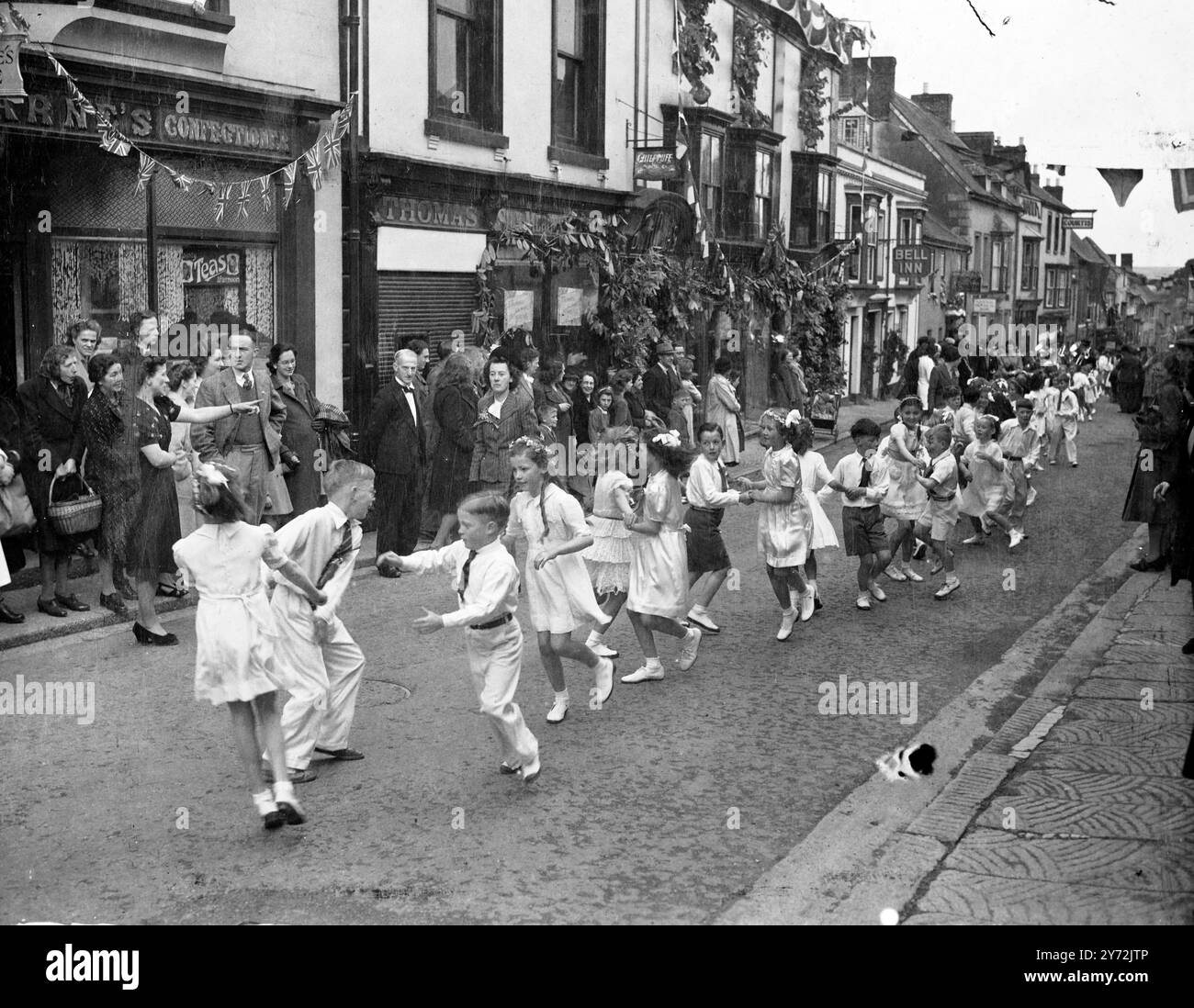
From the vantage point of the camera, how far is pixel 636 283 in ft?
64.1

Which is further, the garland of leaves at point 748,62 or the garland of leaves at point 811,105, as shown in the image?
the garland of leaves at point 811,105

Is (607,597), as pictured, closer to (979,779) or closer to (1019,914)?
(979,779)

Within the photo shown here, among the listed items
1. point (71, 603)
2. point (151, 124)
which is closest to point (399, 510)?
point (71, 603)

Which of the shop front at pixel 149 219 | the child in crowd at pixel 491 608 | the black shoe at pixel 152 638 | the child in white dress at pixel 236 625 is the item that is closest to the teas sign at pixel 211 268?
the shop front at pixel 149 219

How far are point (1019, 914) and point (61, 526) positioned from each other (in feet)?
21.8

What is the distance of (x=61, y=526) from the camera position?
9.20 m

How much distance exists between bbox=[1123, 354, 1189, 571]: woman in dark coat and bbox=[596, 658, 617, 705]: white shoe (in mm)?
5631

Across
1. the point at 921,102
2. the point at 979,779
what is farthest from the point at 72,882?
the point at 921,102

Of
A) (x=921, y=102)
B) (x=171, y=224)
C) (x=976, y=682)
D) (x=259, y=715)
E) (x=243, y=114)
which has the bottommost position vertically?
(x=976, y=682)

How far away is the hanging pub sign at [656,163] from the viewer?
20781mm

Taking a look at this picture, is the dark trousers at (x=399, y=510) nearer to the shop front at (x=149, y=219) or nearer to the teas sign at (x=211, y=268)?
the shop front at (x=149, y=219)

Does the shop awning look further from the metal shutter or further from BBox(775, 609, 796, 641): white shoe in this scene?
BBox(775, 609, 796, 641): white shoe

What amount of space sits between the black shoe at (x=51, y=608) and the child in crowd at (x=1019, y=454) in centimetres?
842
